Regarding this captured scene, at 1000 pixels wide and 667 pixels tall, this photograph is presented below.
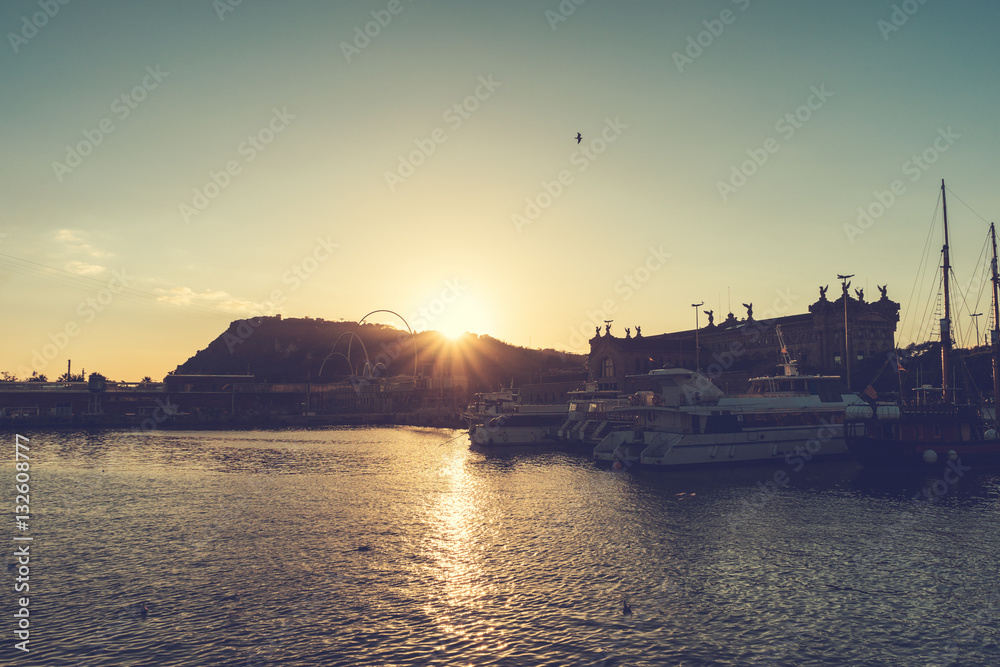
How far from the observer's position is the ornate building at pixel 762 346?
120 m

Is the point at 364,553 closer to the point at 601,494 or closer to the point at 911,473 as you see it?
the point at 601,494

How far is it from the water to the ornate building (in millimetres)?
69553

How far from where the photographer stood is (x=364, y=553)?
3378 cm

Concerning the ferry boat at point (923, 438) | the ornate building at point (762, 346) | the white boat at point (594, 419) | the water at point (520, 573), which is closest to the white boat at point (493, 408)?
the white boat at point (594, 419)

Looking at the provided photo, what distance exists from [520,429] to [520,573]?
6297 cm

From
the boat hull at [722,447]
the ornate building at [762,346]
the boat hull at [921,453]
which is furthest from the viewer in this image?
the ornate building at [762,346]

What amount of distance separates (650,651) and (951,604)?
13399 mm

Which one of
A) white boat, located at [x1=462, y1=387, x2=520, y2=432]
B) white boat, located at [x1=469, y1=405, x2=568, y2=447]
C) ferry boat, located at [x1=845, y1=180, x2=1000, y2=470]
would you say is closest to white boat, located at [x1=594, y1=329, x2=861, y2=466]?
ferry boat, located at [x1=845, y1=180, x2=1000, y2=470]

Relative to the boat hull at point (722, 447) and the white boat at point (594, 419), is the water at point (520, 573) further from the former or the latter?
the white boat at point (594, 419)

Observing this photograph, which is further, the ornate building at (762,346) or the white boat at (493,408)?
the ornate building at (762,346)

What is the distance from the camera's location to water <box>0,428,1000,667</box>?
71.2 ft

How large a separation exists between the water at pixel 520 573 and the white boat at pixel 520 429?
34860mm

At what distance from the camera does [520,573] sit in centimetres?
3000

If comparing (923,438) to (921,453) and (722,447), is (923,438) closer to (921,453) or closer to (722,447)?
(921,453)
